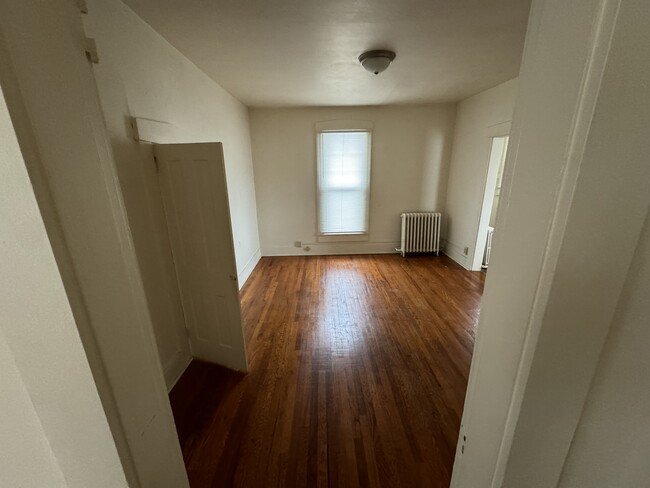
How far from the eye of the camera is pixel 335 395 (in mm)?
1861

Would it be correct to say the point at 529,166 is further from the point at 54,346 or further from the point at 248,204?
the point at 248,204

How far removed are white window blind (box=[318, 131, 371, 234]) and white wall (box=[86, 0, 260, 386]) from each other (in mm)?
1992

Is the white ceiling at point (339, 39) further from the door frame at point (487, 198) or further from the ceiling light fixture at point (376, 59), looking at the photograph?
the door frame at point (487, 198)

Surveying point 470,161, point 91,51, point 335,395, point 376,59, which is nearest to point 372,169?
point 470,161

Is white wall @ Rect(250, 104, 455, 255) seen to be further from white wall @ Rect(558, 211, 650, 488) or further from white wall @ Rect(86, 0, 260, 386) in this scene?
white wall @ Rect(558, 211, 650, 488)

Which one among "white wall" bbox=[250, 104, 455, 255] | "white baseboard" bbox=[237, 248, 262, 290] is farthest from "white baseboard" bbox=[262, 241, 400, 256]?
"white baseboard" bbox=[237, 248, 262, 290]

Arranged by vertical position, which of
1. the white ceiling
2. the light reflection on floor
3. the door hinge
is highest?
the white ceiling

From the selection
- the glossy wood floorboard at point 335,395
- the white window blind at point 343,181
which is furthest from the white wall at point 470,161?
the white window blind at point 343,181

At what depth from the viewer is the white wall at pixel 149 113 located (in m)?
1.41

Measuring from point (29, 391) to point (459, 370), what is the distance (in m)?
2.41

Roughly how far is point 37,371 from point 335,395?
1780 mm

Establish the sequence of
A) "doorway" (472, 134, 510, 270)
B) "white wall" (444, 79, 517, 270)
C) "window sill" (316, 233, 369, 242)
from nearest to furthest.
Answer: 1. "white wall" (444, 79, 517, 270)
2. "doorway" (472, 134, 510, 270)
3. "window sill" (316, 233, 369, 242)

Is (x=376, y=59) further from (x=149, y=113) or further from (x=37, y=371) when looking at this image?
(x=37, y=371)

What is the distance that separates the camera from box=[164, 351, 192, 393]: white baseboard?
191 cm
